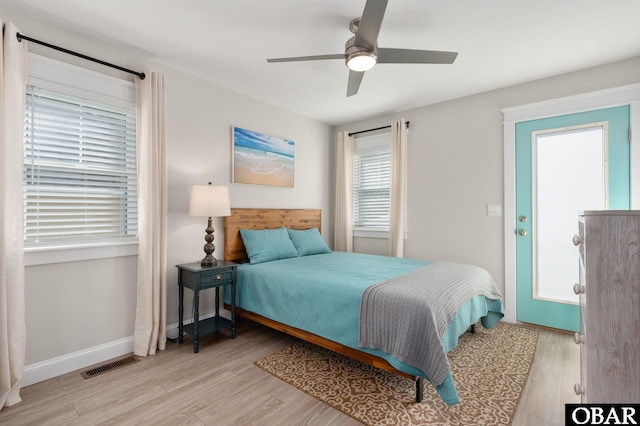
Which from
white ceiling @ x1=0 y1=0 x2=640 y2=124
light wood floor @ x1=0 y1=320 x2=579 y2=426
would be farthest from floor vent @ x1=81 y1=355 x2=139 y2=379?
white ceiling @ x1=0 y1=0 x2=640 y2=124

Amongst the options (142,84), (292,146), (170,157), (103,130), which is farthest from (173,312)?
(292,146)

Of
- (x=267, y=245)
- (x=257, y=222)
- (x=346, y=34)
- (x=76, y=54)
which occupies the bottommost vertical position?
(x=267, y=245)

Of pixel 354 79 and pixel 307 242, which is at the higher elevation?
pixel 354 79

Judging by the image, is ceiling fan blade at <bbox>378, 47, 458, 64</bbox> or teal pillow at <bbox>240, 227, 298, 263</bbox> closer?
ceiling fan blade at <bbox>378, 47, 458, 64</bbox>

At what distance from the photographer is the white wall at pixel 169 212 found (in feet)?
7.26

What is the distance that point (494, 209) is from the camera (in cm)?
342

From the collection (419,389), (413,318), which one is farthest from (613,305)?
(419,389)

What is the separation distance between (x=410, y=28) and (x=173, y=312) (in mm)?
3279

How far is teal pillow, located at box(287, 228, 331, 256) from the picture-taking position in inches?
147

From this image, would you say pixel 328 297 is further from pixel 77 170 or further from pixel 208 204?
pixel 77 170

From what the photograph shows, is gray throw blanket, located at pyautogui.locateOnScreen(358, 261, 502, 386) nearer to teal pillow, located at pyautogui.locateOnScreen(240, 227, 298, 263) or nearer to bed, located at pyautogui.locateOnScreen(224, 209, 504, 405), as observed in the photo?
bed, located at pyautogui.locateOnScreen(224, 209, 504, 405)

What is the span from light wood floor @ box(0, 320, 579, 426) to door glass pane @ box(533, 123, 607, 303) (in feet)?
2.46

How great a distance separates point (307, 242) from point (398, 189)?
4.67 feet

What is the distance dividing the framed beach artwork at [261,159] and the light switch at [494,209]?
2.49 m
